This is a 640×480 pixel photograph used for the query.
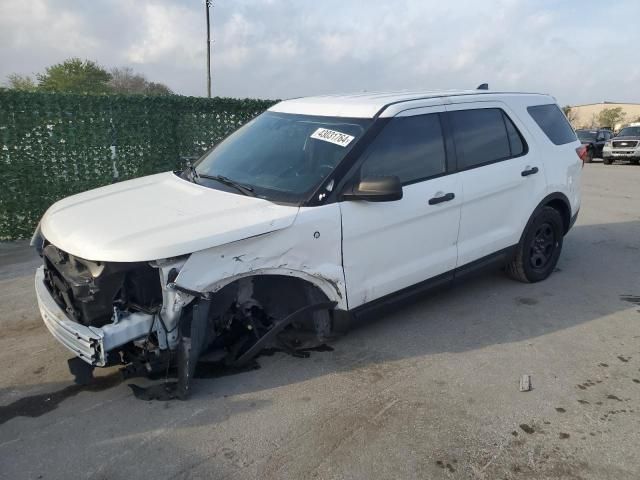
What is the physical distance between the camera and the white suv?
9.82 feet

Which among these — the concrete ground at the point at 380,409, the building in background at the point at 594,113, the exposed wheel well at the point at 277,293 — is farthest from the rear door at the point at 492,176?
the building in background at the point at 594,113

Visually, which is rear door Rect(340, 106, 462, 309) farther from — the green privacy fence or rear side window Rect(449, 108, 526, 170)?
the green privacy fence

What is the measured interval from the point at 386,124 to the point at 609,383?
232 centimetres

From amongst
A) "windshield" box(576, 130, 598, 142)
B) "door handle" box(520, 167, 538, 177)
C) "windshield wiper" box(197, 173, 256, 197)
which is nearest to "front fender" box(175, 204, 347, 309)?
"windshield wiper" box(197, 173, 256, 197)

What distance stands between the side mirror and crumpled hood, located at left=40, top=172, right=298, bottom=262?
0.47 metres

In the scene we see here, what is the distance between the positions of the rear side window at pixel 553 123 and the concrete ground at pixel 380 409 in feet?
5.76

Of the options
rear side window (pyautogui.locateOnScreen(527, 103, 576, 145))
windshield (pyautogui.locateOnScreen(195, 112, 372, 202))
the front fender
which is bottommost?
the front fender

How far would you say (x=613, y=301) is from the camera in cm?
487

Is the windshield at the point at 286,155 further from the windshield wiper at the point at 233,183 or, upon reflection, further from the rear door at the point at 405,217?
the rear door at the point at 405,217

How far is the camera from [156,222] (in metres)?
3.10

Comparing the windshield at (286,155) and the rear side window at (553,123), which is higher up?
the rear side window at (553,123)

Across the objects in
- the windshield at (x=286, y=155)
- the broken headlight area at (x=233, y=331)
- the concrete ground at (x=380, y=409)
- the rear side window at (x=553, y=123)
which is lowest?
the concrete ground at (x=380, y=409)

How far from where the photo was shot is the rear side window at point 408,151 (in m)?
3.73

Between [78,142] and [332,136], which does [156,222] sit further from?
[78,142]
